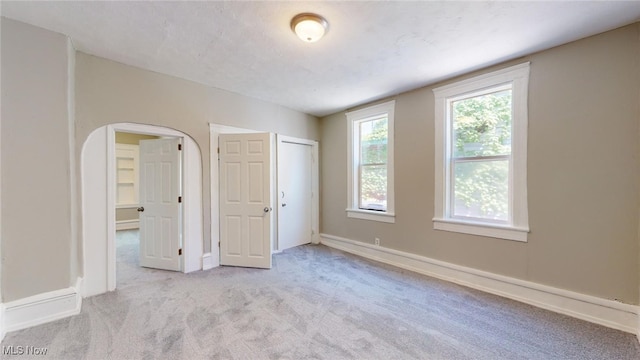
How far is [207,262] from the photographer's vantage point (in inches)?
141

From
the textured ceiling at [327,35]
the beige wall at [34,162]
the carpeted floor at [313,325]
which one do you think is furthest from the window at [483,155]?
the beige wall at [34,162]

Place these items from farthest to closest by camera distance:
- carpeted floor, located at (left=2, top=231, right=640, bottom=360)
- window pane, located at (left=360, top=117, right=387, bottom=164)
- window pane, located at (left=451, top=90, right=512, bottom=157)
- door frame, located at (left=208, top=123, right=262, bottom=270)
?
window pane, located at (left=360, top=117, right=387, bottom=164) → door frame, located at (left=208, top=123, right=262, bottom=270) → window pane, located at (left=451, top=90, right=512, bottom=157) → carpeted floor, located at (left=2, top=231, right=640, bottom=360)

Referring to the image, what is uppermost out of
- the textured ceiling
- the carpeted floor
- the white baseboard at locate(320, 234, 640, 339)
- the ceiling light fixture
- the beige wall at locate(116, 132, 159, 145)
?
the textured ceiling

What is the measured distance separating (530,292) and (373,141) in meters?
2.76

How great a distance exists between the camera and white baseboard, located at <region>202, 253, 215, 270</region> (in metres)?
3.55

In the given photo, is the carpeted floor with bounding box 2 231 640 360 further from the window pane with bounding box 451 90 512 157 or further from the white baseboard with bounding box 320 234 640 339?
the window pane with bounding box 451 90 512 157

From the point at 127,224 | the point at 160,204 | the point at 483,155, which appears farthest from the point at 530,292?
the point at 127,224

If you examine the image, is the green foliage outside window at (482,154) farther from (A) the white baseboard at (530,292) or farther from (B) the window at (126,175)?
(B) the window at (126,175)

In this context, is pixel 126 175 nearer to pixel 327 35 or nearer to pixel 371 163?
pixel 371 163

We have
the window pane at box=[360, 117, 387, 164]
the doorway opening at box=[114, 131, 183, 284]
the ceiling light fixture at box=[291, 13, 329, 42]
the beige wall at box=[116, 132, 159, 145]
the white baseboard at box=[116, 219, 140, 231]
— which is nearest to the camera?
the ceiling light fixture at box=[291, 13, 329, 42]

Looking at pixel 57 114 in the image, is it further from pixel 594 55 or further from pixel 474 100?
pixel 594 55

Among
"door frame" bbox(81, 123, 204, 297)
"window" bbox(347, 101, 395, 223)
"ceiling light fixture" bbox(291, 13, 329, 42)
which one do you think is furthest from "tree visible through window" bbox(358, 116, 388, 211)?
"door frame" bbox(81, 123, 204, 297)

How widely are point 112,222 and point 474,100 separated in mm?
4451

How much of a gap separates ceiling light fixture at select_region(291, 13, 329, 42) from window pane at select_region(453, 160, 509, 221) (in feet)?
7.59
